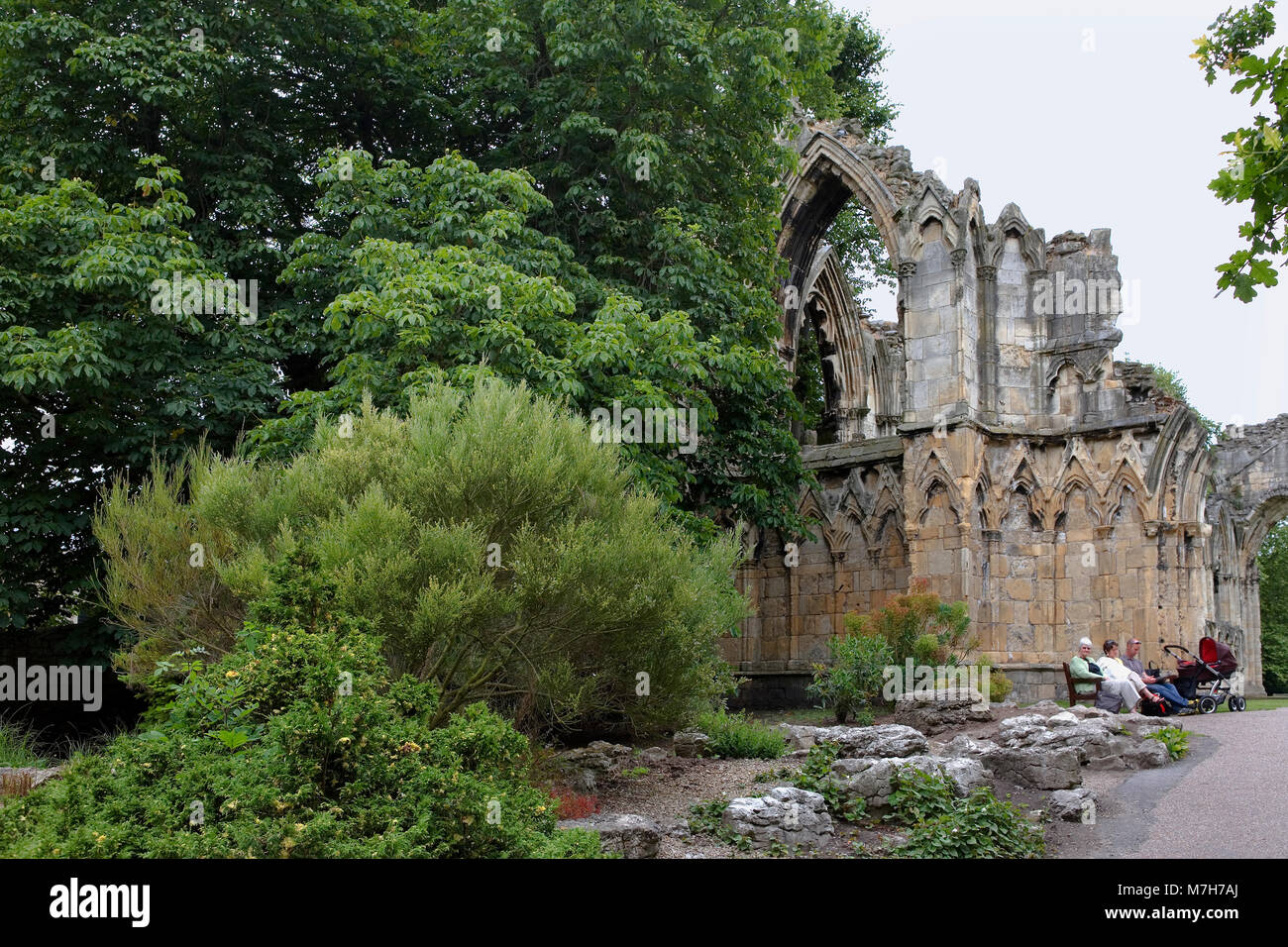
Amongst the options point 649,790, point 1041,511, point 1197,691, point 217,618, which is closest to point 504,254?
point 217,618

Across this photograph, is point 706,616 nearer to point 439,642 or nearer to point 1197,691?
point 439,642

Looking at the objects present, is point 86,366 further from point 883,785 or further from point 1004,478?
point 1004,478

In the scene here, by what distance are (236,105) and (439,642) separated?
10.1 m

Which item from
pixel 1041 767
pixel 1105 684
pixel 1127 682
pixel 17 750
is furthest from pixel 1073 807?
pixel 17 750

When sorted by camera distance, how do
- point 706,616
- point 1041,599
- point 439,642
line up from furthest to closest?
point 1041,599
point 706,616
point 439,642

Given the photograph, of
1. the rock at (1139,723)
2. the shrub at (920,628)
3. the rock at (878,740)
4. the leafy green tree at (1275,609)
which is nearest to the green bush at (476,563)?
the rock at (878,740)

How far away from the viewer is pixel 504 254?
13.1m

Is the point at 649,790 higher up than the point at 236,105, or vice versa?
the point at 236,105

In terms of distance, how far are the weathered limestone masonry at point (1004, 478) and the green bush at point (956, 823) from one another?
343 inches

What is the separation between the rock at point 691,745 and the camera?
1291 cm

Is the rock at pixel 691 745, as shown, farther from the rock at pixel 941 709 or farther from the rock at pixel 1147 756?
the rock at pixel 1147 756

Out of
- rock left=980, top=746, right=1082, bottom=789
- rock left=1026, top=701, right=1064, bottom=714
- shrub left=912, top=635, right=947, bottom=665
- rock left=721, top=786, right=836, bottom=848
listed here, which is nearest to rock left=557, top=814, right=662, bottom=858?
rock left=721, top=786, right=836, bottom=848

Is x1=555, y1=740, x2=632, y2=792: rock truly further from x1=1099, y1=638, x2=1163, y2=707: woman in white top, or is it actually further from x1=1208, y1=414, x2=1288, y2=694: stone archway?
x1=1208, y1=414, x2=1288, y2=694: stone archway

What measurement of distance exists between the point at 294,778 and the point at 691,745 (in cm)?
704
